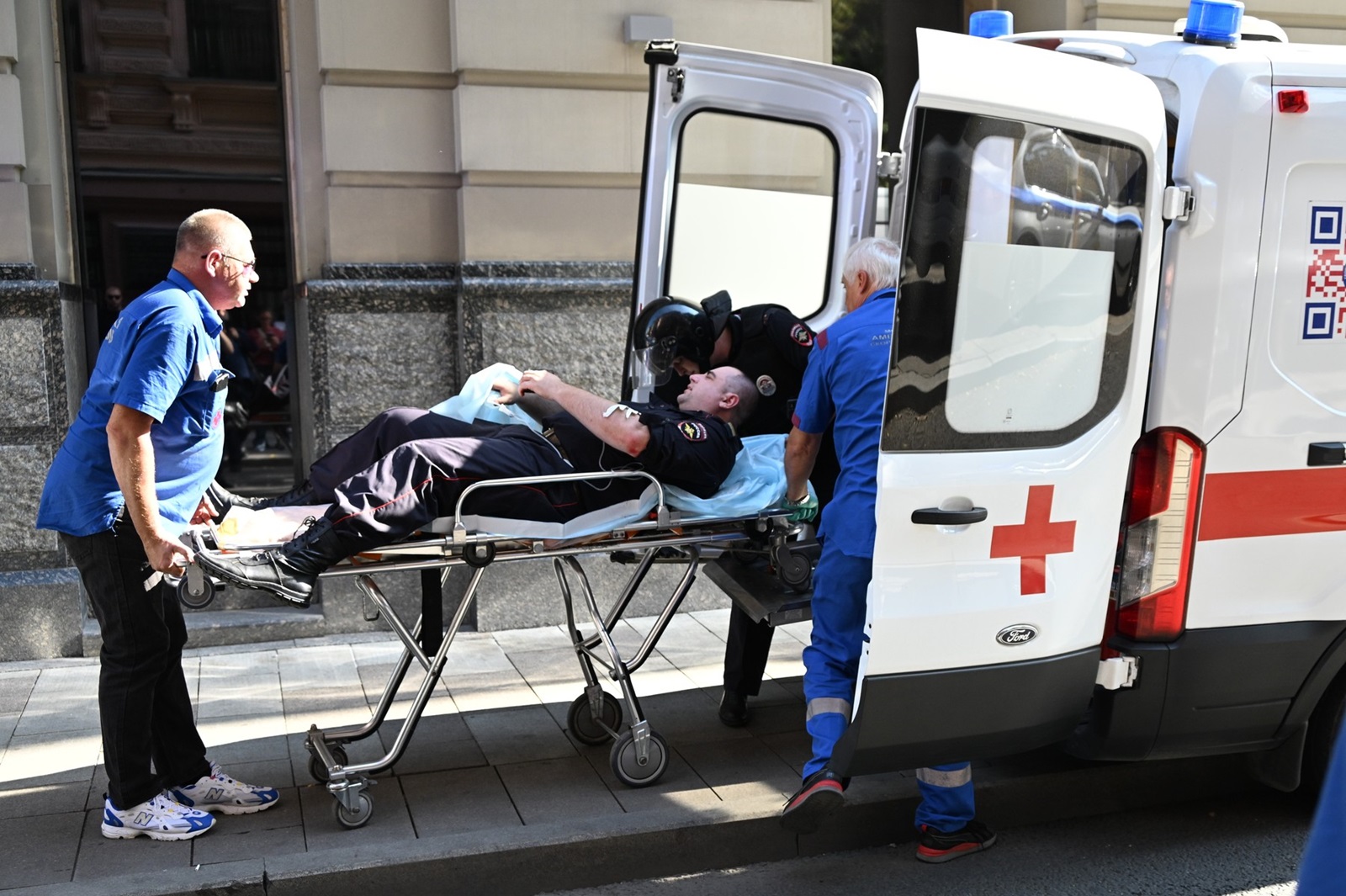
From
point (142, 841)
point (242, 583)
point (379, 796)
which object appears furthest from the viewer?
point (379, 796)

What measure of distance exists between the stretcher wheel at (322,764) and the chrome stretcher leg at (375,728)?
0.01 metres

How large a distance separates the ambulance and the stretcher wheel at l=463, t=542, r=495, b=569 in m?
1.17

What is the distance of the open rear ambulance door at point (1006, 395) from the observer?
306 cm

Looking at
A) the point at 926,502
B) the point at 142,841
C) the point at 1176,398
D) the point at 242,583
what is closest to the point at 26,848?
the point at 142,841

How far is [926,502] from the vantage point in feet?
10.3

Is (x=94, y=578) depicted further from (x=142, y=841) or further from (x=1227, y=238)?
(x=1227, y=238)

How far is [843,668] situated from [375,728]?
151 centimetres

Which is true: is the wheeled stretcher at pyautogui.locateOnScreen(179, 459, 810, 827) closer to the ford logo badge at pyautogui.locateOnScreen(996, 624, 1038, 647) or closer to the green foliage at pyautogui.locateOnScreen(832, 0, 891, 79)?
the ford logo badge at pyautogui.locateOnScreen(996, 624, 1038, 647)

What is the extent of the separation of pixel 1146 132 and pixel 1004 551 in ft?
3.69

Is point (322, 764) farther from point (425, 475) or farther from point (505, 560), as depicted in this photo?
point (425, 475)

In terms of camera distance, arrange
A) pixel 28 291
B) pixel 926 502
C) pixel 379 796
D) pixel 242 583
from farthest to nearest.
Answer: pixel 28 291, pixel 379 796, pixel 242 583, pixel 926 502

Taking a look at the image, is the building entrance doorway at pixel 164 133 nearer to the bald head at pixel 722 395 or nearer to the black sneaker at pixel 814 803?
the bald head at pixel 722 395

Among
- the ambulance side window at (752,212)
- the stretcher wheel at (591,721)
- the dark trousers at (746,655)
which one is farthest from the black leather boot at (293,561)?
the ambulance side window at (752,212)

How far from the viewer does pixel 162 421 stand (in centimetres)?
344
